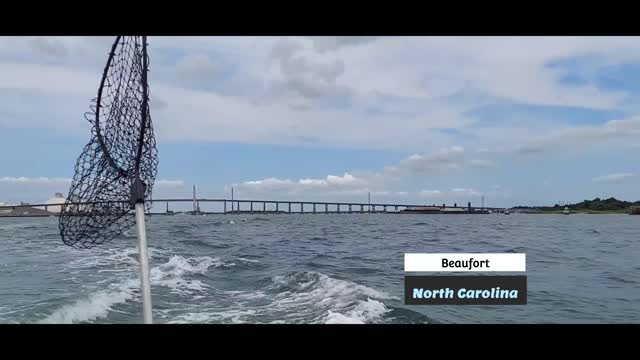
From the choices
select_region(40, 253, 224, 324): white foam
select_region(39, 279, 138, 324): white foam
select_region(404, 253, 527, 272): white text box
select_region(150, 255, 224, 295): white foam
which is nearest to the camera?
select_region(404, 253, 527, 272): white text box

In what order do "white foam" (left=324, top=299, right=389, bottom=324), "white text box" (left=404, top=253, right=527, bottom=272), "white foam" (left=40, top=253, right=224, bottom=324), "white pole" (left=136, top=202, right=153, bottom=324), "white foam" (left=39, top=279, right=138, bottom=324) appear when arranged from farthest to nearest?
"white foam" (left=40, top=253, right=224, bottom=324), "white foam" (left=39, top=279, right=138, bottom=324), "white foam" (left=324, top=299, right=389, bottom=324), "white text box" (left=404, top=253, right=527, bottom=272), "white pole" (left=136, top=202, right=153, bottom=324)

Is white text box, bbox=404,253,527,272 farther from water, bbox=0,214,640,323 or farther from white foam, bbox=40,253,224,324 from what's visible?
white foam, bbox=40,253,224,324

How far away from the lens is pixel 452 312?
9.05 m

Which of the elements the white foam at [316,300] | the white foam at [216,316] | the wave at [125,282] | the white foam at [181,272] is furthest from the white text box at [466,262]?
the white foam at [181,272]

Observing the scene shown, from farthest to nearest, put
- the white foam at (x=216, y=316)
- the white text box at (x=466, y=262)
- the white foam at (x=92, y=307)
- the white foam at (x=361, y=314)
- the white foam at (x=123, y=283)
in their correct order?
the white foam at (x=123, y=283) → the white foam at (x=92, y=307) → the white foam at (x=216, y=316) → the white foam at (x=361, y=314) → the white text box at (x=466, y=262)

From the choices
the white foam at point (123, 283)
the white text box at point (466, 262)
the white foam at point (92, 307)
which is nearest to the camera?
the white text box at point (466, 262)

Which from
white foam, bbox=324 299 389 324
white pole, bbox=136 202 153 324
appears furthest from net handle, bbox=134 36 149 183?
white foam, bbox=324 299 389 324

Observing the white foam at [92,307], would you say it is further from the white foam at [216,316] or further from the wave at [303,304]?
the wave at [303,304]

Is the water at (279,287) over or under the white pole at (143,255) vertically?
under

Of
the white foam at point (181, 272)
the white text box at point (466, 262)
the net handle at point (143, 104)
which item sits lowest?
the white foam at point (181, 272)

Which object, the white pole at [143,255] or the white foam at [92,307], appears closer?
the white pole at [143,255]

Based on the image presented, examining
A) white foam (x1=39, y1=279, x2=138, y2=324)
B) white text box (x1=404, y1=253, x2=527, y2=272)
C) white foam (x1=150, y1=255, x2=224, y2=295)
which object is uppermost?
white text box (x1=404, y1=253, x2=527, y2=272)

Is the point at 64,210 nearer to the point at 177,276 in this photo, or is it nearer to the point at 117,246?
the point at 177,276
